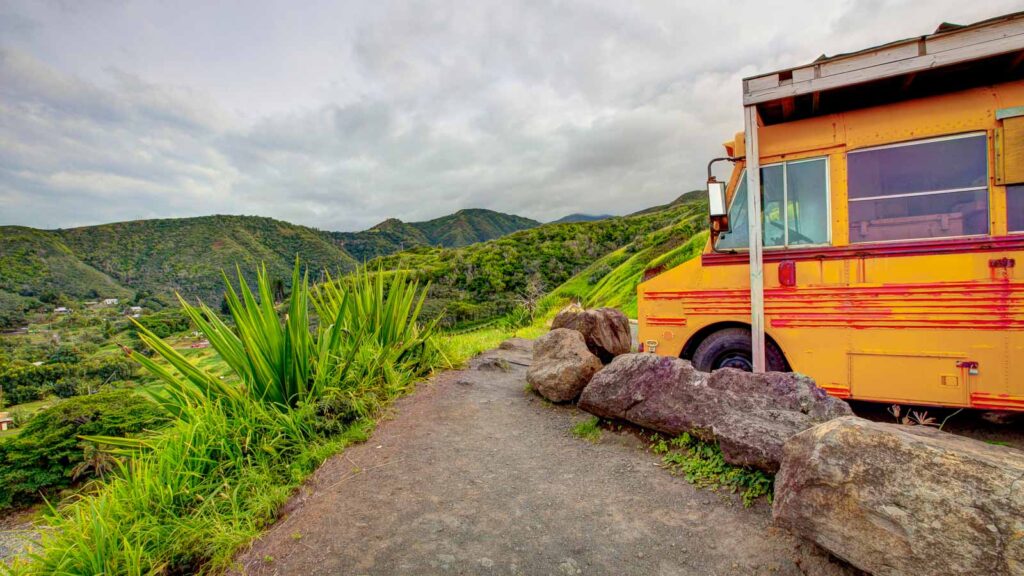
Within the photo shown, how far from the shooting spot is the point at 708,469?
371 cm

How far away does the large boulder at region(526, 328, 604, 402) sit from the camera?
224 inches

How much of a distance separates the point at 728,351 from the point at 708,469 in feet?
6.63

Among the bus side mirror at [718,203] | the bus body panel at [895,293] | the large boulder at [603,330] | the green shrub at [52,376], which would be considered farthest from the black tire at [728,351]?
the green shrub at [52,376]

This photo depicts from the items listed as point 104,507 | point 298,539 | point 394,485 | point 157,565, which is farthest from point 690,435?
point 104,507

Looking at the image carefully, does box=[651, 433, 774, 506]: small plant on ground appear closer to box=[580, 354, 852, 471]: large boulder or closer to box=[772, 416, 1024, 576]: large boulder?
box=[580, 354, 852, 471]: large boulder

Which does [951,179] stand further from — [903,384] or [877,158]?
[903,384]

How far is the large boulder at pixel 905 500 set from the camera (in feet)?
6.66

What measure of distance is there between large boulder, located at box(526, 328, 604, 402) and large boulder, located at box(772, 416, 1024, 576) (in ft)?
10.0

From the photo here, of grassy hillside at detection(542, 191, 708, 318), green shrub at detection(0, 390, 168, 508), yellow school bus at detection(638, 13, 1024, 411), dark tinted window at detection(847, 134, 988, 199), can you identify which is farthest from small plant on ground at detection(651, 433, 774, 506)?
green shrub at detection(0, 390, 168, 508)

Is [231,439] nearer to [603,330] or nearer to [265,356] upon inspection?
[265,356]

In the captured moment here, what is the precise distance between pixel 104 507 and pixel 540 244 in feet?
172

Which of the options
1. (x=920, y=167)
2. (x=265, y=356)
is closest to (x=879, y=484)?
(x=920, y=167)

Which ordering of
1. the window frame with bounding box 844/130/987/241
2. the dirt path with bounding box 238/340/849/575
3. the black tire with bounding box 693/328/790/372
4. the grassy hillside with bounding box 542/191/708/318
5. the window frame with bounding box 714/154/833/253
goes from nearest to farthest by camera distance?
the dirt path with bounding box 238/340/849/575 → the window frame with bounding box 844/130/987/241 → the window frame with bounding box 714/154/833/253 → the black tire with bounding box 693/328/790/372 → the grassy hillside with bounding box 542/191/708/318

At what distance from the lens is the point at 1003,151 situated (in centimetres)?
419
